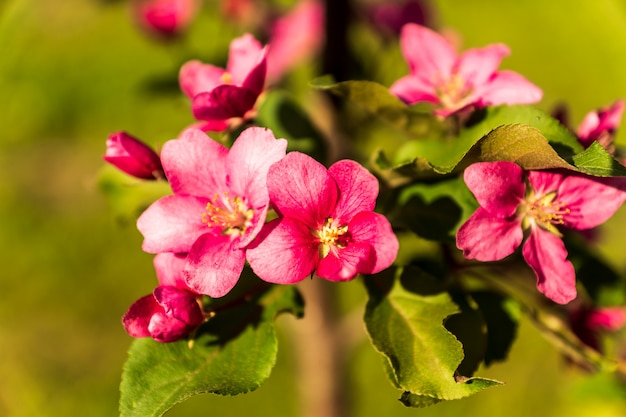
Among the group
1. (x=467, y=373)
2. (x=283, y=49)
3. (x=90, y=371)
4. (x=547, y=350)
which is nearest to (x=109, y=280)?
(x=90, y=371)

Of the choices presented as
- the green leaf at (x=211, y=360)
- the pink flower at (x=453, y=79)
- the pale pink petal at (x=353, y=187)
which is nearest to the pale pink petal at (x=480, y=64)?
the pink flower at (x=453, y=79)

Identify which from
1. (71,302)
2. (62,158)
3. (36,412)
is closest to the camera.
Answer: (36,412)

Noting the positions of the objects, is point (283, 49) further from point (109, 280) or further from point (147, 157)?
point (109, 280)

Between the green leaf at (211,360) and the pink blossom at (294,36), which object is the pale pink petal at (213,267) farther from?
the pink blossom at (294,36)

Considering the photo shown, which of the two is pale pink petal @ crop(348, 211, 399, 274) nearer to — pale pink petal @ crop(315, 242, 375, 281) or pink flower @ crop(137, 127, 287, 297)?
pale pink petal @ crop(315, 242, 375, 281)

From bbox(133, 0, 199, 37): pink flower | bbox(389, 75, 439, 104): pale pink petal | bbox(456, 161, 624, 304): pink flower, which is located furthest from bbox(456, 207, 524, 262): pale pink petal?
bbox(133, 0, 199, 37): pink flower

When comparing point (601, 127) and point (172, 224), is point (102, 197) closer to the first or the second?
point (172, 224)

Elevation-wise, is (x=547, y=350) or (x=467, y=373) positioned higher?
(x=467, y=373)
